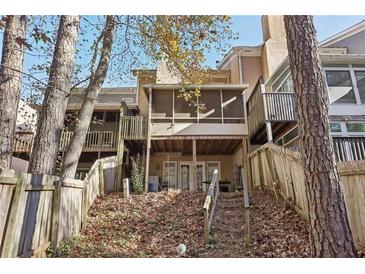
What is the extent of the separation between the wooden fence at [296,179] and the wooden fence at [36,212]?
13.9 feet

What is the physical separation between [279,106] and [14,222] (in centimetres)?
967

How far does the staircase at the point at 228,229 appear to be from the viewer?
4.69 m

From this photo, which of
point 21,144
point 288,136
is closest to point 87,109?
point 288,136

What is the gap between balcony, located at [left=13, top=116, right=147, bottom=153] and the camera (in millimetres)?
11961

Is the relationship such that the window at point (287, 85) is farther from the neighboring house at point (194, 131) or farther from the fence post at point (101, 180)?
the fence post at point (101, 180)

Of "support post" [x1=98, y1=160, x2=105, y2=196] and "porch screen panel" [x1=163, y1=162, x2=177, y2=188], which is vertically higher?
"porch screen panel" [x1=163, y1=162, x2=177, y2=188]

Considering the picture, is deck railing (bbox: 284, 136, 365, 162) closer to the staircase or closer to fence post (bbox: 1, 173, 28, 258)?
the staircase

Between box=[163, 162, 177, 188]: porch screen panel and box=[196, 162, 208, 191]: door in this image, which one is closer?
box=[196, 162, 208, 191]: door

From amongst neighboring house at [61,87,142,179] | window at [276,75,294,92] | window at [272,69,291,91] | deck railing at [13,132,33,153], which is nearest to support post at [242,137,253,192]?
window at [276,75,294,92]

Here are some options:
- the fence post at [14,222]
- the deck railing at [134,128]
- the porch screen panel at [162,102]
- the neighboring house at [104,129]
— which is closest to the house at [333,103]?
the porch screen panel at [162,102]

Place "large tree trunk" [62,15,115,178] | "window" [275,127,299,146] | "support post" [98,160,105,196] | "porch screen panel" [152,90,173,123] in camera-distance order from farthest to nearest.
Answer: "porch screen panel" [152,90,173,123] < "window" [275,127,299,146] < "support post" [98,160,105,196] < "large tree trunk" [62,15,115,178]
